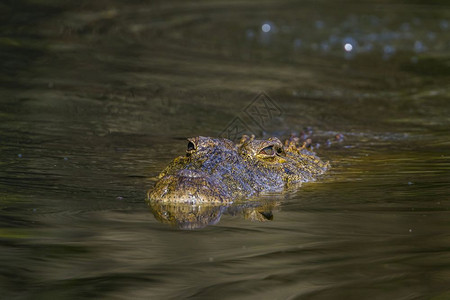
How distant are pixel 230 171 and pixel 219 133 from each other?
129 inches

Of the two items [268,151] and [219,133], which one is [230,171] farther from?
[219,133]

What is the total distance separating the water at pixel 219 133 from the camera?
404cm

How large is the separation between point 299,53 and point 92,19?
4632 millimetres

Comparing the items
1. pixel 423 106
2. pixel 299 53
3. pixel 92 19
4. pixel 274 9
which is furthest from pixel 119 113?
pixel 274 9

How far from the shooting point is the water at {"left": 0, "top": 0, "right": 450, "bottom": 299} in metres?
4.04

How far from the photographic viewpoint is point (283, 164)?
267 inches

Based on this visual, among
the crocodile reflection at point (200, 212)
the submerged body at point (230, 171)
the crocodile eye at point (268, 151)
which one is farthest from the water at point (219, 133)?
the crocodile eye at point (268, 151)

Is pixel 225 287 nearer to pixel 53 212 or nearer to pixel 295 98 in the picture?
pixel 53 212

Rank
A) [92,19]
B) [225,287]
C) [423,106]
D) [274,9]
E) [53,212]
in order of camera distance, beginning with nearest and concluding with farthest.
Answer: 1. [225,287]
2. [53,212]
3. [423,106]
4. [92,19]
5. [274,9]

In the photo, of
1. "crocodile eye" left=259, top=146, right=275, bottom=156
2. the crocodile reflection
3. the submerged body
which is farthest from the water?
"crocodile eye" left=259, top=146, right=275, bottom=156

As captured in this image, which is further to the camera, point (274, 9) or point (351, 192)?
point (274, 9)

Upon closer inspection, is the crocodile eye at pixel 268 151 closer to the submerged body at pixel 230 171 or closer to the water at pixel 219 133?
the submerged body at pixel 230 171

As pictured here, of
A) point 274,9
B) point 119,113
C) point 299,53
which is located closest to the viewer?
point 119,113

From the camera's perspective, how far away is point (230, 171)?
5984 mm
